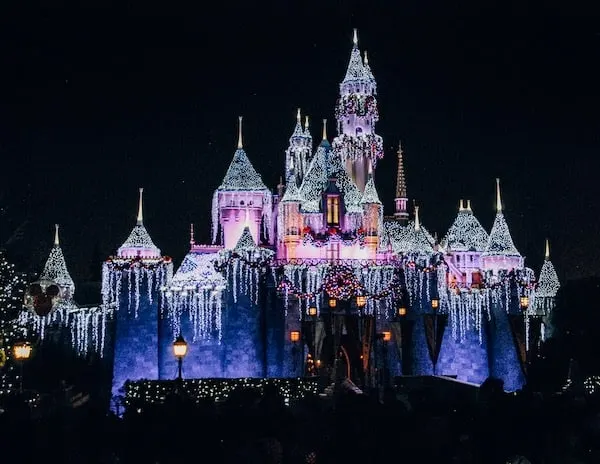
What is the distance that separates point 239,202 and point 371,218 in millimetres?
6296

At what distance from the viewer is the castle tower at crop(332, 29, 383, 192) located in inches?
1657

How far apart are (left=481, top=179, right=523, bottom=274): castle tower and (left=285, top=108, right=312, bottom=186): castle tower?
9.53 meters

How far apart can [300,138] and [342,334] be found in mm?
13190

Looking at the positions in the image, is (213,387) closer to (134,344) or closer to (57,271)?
(134,344)

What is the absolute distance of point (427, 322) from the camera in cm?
3472

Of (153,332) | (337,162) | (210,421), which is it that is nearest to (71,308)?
(153,332)

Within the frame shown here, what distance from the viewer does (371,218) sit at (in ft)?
119

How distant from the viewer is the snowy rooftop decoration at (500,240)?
38.7 meters

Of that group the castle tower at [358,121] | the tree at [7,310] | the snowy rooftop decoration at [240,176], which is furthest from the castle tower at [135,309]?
the castle tower at [358,121]

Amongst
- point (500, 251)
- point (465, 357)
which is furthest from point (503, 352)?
point (500, 251)

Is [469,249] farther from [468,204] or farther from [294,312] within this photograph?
[294,312]

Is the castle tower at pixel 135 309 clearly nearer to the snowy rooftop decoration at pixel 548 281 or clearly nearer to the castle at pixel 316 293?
the castle at pixel 316 293

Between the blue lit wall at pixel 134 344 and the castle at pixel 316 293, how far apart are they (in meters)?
0.04

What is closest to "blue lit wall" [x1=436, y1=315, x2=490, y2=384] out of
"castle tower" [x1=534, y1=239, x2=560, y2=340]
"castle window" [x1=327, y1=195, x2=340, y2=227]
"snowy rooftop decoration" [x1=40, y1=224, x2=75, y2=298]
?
"castle window" [x1=327, y1=195, x2=340, y2=227]
